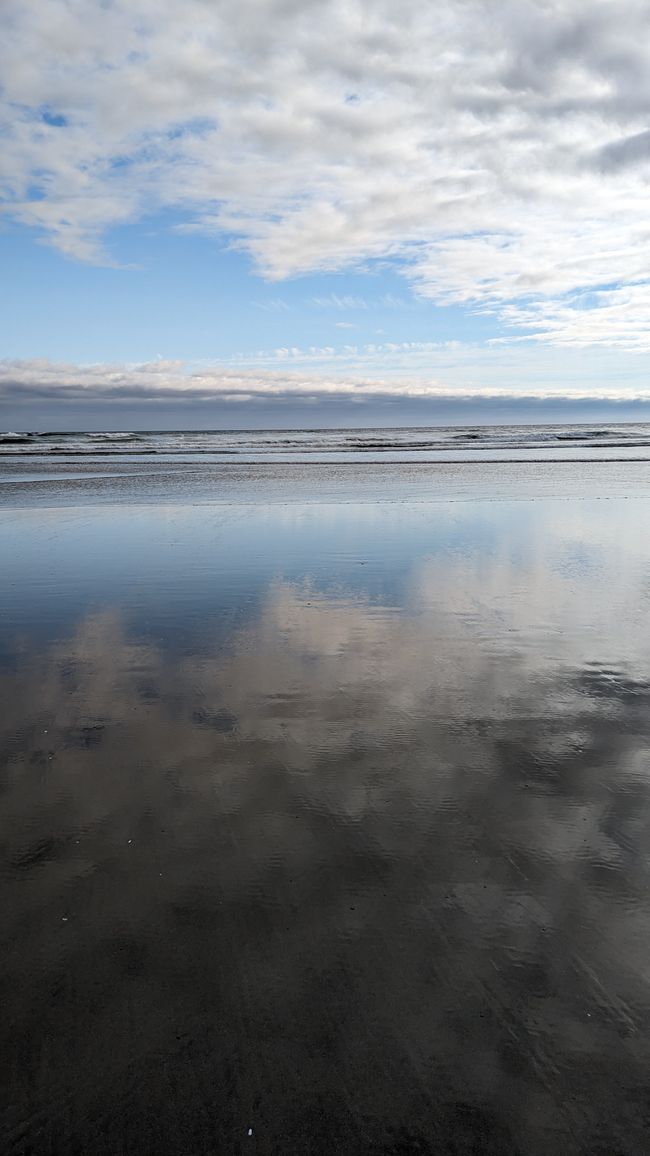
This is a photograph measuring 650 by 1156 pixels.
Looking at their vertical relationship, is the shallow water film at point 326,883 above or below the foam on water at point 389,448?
below

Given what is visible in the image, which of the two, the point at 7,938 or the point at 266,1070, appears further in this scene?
the point at 7,938

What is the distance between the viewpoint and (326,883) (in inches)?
141

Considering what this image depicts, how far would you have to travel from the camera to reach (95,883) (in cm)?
357

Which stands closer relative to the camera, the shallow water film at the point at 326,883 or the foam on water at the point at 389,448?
the shallow water film at the point at 326,883

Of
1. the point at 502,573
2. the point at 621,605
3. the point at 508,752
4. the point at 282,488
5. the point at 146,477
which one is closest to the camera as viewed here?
the point at 508,752

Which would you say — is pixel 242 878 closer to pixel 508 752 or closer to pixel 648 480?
pixel 508 752

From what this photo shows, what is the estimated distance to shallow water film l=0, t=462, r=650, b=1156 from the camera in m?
2.49

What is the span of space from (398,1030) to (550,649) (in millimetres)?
5051

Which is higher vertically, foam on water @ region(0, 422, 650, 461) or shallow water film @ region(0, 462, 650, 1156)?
foam on water @ region(0, 422, 650, 461)

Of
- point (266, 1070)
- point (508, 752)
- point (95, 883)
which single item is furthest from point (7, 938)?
point (508, 752)

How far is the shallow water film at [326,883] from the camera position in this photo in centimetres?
249

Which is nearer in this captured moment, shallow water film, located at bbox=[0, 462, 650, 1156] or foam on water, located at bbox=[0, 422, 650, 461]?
shallow water film, located at bbox=[0, 462, 650, 1156]

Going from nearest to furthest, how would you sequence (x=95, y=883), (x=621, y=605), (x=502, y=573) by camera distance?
(x=95, y=883), (x=621, y=605), (x=502, y=573)

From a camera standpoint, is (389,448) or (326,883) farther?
(389,448)
